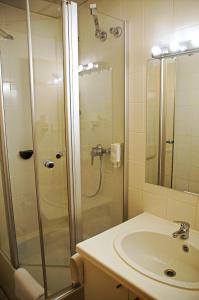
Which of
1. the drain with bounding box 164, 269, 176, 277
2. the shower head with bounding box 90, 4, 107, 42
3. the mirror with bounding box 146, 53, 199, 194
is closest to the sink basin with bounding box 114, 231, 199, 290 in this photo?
the drain with bounding box 164, 269, 176, 277

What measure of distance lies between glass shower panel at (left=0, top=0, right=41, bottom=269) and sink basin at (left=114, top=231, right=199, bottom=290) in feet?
3.11

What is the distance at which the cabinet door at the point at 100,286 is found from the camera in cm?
105

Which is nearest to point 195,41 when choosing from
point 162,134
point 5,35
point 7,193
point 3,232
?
point 162,134

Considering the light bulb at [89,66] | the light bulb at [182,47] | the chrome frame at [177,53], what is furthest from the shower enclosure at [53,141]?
the light bulb at [182,47]

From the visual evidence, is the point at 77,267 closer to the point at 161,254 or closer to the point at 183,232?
the point at 161,254

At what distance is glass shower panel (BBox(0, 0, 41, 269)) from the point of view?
176 cm

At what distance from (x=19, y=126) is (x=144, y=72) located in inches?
46.3

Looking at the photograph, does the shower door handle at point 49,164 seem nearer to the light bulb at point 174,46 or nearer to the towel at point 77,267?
the towel at point 77,267

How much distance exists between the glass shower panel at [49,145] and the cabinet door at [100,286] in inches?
15.8

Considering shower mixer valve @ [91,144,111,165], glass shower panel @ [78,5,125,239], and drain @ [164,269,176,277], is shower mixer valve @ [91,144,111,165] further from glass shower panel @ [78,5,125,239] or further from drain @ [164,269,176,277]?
drain @ [164,269,176,277]

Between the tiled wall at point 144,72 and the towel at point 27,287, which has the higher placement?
the tiled wall at point 144,72

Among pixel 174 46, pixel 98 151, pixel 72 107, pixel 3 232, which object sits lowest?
pixel 3 232

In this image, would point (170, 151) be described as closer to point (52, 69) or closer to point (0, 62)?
point (52, 69)

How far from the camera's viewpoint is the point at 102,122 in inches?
65.0
